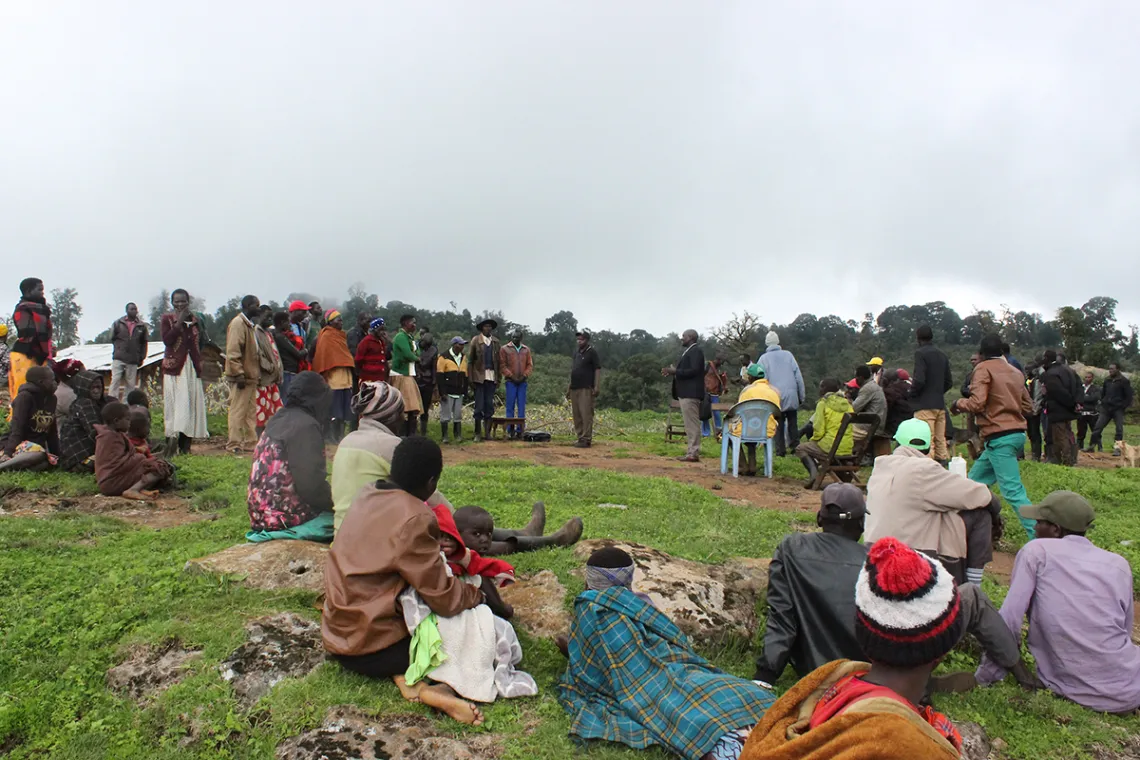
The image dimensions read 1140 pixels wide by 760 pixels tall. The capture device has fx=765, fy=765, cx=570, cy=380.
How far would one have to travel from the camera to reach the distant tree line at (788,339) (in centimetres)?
3092

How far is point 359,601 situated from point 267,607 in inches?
42.6

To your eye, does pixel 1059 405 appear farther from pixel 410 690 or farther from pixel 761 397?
pixel 410 690

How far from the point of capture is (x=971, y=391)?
24.5ft

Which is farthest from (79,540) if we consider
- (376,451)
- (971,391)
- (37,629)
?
(971,391)

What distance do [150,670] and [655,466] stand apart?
8645mm

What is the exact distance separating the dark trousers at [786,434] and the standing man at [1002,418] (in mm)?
5051

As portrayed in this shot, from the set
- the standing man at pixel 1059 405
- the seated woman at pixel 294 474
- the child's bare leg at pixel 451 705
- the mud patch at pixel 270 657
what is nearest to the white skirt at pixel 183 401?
the seated woman at pixel 294 474

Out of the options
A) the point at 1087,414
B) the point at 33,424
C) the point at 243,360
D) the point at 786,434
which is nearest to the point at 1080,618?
the point at 243,360

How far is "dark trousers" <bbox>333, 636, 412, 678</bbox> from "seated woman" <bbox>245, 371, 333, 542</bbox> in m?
1.75

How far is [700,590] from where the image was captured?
4762 mm

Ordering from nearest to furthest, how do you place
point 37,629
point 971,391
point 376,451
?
point 37,629
point 376,451
point 971,391

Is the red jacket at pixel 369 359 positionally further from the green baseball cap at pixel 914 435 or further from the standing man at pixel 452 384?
the green baseball cap at pixel 914 435

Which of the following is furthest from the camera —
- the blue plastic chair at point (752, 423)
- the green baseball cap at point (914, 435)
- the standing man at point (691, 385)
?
the standing man at point (691, 385)

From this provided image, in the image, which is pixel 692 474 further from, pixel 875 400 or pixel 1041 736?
pixel 1041 736
